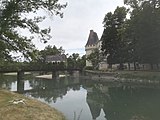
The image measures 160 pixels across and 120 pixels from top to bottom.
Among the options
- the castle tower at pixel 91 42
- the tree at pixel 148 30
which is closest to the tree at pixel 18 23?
the tree at pixel 148 30

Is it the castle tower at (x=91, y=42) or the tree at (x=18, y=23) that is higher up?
the castle tower at (x=91, y=42)

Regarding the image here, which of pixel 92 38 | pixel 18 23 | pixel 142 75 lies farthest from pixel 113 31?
pixel 18 23

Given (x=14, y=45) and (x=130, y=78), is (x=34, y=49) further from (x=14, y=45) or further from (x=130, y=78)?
(x=130, y=78)

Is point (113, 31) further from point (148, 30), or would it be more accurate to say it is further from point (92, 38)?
point (92, 38)

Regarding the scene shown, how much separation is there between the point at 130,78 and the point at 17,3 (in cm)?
3229

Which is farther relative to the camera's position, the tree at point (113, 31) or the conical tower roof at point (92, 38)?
the conical tower roof at point (92, 38)

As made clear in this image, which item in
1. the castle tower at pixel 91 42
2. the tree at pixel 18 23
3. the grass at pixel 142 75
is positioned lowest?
the grass at pixel 142 75

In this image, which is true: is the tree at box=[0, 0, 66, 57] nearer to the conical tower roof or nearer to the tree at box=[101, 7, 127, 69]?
the tree at box=[101, 7, 127, 69]

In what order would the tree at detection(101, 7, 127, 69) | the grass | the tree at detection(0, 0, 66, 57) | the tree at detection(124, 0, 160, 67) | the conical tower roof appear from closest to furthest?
the tree at detection(0, 0, 66, 57) < the tree at detection(124, 0, 160, 67) < the grass < the tree at detection(101, 7, 127, 69) < the conical tower roof

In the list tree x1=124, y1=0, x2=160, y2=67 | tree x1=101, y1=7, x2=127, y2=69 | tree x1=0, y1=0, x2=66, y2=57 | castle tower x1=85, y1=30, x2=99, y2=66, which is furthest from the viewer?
castle tower x1=85, y1=30, x2=99, y2=66

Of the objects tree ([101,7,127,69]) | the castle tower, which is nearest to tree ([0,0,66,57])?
tree ([101,7,127,69])

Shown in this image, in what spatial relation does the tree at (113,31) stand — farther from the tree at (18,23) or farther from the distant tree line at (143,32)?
the tree at (18,23)

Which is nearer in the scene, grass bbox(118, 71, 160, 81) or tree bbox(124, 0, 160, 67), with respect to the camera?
tree bbox(124, 0, 160, 67)

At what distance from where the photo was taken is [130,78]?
43656mm
